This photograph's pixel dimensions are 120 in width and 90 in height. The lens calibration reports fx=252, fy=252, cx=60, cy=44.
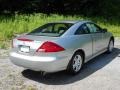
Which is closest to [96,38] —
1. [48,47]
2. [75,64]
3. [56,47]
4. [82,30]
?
[82,30]

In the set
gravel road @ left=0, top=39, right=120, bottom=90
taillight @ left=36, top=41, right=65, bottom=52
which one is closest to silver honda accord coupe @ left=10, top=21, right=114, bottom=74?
taillight @ left=36, top=41, right=65, bottom=52

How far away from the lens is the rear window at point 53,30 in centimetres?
704

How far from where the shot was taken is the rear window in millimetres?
→ 7043

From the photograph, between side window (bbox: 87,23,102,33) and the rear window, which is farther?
side window (bbox: 87,23,102,33)

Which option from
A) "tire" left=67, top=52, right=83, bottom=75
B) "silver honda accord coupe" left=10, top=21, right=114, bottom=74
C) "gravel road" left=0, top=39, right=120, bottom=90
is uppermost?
"silver honda accord coupe" left=10, top=21, right=114, bottom=74

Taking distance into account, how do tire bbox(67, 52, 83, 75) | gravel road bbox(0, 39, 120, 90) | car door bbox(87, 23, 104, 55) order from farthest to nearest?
car door bbox(87, 23, 104, 55) → tire bbox(67, 52, 83, 75) → gravel road bbox(0, 39, 120, 90)

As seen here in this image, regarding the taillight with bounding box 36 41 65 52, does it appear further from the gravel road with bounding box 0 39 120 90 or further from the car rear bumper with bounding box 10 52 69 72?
the gravel road with bounding box 0 39 120 90

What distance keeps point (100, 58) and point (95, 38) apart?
122cm

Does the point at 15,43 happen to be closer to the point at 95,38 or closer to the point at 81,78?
the point at 81,78

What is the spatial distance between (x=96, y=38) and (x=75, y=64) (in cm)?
153

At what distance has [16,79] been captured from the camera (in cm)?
674

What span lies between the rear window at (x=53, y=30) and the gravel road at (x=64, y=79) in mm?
1158

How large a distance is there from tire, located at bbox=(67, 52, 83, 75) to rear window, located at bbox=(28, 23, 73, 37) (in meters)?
0.77

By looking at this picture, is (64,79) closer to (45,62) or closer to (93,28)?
(45,62)
